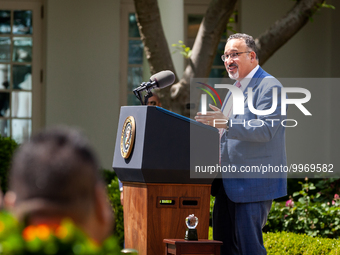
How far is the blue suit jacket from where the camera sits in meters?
2.81

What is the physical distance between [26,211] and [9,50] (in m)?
8.33

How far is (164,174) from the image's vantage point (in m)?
2.71

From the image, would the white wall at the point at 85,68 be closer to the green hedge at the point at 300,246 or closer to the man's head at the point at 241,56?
the green hedge at the point at 300,246

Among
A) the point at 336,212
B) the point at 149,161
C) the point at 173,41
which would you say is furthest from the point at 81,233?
the point at 173,41

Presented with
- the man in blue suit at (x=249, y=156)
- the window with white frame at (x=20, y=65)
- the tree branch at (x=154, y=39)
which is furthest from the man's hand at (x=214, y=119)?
the window with white frame at (x=20, y=65)

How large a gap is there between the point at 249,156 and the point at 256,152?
5cm

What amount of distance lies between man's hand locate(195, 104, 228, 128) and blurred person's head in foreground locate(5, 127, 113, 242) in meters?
1.96

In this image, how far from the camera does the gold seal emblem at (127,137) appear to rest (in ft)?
9.10

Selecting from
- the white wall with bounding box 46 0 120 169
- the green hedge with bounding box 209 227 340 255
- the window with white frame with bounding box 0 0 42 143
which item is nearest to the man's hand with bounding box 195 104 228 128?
the green hedge with bounding box 209 227 340 255

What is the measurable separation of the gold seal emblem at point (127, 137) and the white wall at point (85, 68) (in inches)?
214

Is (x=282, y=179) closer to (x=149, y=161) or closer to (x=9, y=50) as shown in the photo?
(x=149, y=161)

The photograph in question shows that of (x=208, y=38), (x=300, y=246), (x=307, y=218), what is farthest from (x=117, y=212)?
(x=208, y=38)

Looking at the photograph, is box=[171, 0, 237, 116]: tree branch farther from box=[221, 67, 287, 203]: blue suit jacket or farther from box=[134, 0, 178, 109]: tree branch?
box=[221, 67, 287, 203]: blue suit jacket

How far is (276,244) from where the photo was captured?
5.03 meters
